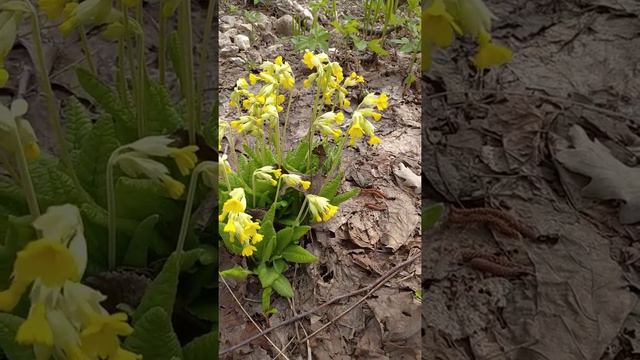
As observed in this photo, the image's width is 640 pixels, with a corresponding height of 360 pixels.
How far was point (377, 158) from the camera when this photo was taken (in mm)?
1943

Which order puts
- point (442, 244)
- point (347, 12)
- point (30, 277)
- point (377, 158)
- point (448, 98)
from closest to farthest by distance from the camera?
point (30, 277) < point (442, 244) < point (448, 98) < point (377, 158) < point (347, 12)

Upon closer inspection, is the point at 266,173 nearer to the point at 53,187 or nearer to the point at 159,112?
the point at 159,112

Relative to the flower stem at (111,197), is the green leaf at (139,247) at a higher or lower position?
lower

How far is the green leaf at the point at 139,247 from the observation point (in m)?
0.96

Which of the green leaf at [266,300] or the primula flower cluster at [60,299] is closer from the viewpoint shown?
the primula flower cluster at [60,299]

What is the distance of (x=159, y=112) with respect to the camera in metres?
1.07

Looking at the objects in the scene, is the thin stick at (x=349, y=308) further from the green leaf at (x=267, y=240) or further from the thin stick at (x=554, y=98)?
the thin stick at (x=554, y=98)

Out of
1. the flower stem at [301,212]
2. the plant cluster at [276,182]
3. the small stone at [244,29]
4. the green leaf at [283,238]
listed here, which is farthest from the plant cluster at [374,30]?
the green leaf at [283,238]

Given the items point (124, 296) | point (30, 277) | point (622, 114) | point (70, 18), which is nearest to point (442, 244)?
point (622, 114)

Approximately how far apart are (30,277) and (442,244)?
953mm

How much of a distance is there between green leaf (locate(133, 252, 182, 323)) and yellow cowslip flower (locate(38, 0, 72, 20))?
1.13 feet

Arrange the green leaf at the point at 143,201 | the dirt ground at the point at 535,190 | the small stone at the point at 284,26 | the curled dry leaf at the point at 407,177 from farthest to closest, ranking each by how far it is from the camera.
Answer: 1. the small stone at the point at 284,26
2. the curled dry leaf at the point at 407,177
3. the dirt ground at the point at 535,190
4. the green leaf at the point at 143,201

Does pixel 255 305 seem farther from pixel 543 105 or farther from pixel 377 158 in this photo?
pixel 543 105

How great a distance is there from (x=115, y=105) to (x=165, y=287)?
0.42 metres
